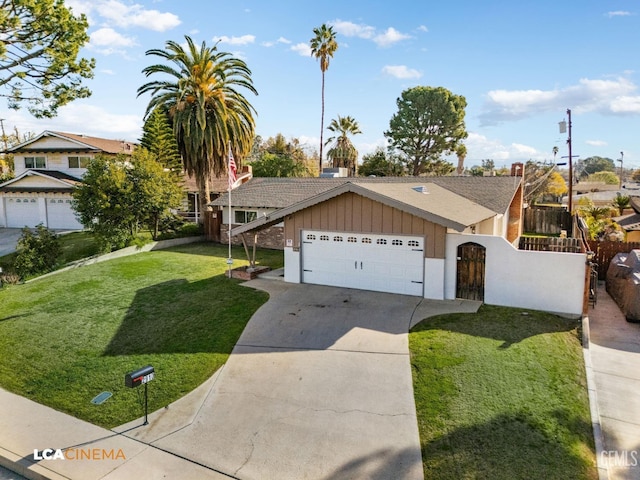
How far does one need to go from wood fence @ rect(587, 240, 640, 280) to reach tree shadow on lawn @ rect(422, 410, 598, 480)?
10.2 m

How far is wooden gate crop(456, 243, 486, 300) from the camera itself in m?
12.4

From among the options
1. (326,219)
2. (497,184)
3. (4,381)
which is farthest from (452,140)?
(4,381)

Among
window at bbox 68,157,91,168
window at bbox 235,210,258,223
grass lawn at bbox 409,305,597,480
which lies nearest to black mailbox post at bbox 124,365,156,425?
grass lawn at bbox 409,305,597,480

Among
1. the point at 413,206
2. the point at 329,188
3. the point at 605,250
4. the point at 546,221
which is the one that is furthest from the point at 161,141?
the point at 546,221

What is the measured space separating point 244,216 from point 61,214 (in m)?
15.6

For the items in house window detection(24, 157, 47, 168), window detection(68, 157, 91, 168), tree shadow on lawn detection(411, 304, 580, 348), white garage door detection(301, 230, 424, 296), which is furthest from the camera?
house window detection(24, 157, 47, 168)

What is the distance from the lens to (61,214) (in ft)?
101

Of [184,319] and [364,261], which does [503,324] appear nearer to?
[364,261]

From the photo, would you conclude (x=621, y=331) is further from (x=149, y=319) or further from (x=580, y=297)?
(x=149, y=319)

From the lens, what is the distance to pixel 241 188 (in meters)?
26.6

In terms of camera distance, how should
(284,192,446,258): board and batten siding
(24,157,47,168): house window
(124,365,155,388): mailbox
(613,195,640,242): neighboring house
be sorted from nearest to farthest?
(124,365,155,388): mailbox < (284,192,446,258): board and batten siding < (613,195,640,242): neighboring house < (24,157,47,168): house window

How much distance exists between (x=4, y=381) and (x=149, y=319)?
365 centimetres

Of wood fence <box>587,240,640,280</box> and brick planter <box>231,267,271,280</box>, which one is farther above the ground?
wood fence <box>587,240,640,280</box>

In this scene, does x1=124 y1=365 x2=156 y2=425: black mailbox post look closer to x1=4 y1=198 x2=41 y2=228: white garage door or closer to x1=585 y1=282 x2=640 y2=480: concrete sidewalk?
x1=585 y1=282 x2=640 y2=480: concrete sidewalk
